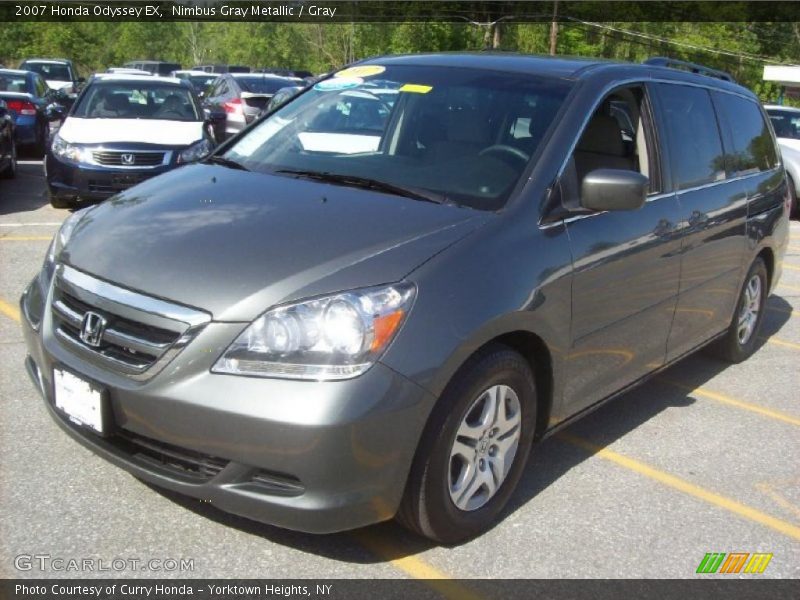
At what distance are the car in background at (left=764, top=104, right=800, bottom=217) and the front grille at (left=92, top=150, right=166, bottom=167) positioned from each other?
8909 mm

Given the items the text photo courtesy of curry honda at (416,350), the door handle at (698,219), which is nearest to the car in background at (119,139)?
the text photo courtesy of curry honda at (416,350)

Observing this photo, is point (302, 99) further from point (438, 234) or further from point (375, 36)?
point (375, 36)

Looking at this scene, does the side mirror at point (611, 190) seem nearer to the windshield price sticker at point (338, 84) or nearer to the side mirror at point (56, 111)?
the windshield price sticker at point (338, 84)

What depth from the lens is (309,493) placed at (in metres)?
2.76

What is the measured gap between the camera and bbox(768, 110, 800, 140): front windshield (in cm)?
1450

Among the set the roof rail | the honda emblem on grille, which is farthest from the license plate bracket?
the roof rail

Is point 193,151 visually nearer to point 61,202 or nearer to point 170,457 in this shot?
point 61,202

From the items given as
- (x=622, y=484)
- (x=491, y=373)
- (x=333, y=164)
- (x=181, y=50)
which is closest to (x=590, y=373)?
(x=622, y=484)

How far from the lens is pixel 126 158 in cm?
964

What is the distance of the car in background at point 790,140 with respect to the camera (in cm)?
1327

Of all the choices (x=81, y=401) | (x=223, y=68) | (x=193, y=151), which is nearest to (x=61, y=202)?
(x=193, y=151)

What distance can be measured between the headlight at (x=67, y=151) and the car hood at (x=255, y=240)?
6244mm

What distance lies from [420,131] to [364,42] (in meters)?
45.9

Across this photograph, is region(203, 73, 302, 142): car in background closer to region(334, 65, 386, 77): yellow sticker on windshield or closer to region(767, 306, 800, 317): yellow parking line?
region(767, 306, 800, 317): yellow parking line
